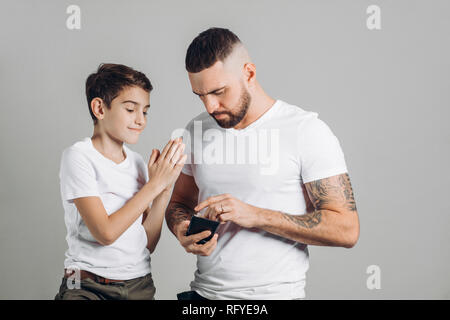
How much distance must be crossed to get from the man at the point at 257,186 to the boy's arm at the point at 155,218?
0.11 meters

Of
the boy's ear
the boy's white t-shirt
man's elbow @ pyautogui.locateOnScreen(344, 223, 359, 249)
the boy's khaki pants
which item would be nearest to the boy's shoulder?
the boy's white t-shirt

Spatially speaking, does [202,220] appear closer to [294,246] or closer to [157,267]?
[294,246]

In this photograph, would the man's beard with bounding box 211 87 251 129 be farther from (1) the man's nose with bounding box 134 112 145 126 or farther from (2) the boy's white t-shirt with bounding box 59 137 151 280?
(2) the boy's white t-shirt with bounding box 59 137 151 280

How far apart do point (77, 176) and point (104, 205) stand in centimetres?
11

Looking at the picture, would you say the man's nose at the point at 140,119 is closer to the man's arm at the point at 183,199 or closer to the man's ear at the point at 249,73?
the man's arm at the point at 183,199

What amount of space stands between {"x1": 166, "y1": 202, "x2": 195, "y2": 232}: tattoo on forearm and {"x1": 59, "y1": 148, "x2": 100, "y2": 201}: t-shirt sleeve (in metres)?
0.28

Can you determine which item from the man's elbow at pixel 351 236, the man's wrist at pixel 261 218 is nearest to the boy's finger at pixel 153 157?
the man's wrist at pixel 261 218

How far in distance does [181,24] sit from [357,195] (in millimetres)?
1121

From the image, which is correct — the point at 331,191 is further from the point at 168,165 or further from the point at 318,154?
the point at 168,165

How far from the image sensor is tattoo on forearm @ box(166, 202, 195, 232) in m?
1.44

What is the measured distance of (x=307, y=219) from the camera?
48.5 inches

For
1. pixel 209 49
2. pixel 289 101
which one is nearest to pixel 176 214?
pixel 209 49

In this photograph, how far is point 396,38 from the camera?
2090 millimetres
